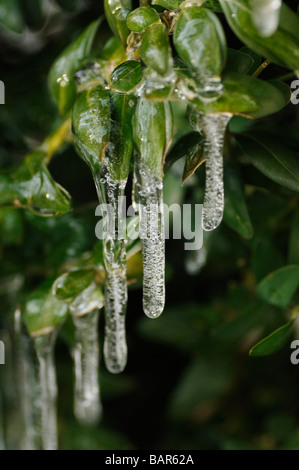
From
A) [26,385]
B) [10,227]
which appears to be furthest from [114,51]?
[26,385]

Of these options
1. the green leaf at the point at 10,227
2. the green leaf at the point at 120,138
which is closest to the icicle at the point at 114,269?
the green leaf at the point at 120,138

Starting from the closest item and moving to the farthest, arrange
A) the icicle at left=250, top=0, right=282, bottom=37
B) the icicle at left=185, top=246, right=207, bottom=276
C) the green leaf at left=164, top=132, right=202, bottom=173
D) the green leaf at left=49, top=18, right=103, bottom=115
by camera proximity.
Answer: the icicle at left=250, top=0, right=282, bottom=37 → the green leaf at left=164, top=132, right=202, bottom=173 → the green leaf at left=49, top=18, right=103, bottom=115 → the icicle at left=185, top=246, right=207, bottom=276

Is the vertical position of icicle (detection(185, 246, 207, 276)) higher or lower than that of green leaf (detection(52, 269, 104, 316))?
lower

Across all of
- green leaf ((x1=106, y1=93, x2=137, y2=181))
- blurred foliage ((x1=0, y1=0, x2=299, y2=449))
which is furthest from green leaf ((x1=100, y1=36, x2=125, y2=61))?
green leaf ((x1=106, y1=93, x2=137, y2=181))

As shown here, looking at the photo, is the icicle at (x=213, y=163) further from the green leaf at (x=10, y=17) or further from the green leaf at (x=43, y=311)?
the green leaf at (x=10, y=17)

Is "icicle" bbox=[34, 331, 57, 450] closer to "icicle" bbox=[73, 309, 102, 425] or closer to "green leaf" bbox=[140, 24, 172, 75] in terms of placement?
"icicle" bbox=[73, 309, 102, 425]

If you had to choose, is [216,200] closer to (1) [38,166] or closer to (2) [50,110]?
(1) [38,166]
